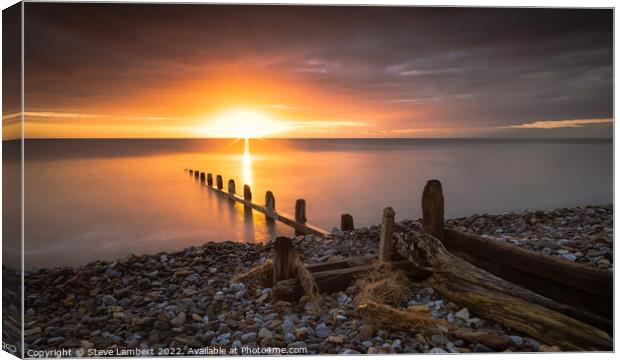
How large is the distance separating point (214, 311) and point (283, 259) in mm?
951

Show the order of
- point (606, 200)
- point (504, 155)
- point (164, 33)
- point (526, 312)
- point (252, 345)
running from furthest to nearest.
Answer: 1. point (504, 155)
2. point (606, 200)
3. point (164, 33)
4. point (252, 345)
5. point (526, 312)

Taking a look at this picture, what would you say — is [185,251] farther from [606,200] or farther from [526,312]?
[606,200]

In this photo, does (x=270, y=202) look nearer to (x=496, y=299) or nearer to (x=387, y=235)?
(x=387, y=235)

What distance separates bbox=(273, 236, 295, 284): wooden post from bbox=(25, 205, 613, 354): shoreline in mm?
280

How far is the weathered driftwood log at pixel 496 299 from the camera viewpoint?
14.0 feet

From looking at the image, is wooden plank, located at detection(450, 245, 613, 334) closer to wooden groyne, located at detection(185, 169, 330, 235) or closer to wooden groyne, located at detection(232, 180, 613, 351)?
wooden groyne, located at detection(232, 180, 613, 351)

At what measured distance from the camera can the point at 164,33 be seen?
527 centimetres

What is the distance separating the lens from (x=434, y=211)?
18.6ft

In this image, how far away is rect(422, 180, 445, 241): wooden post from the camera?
5.64m

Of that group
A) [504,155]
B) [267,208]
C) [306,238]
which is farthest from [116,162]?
[504,155]

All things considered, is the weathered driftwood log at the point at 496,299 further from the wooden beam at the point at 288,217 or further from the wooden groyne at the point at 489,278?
the wooden beam at the point at 288,217

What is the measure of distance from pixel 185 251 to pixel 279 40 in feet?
11.8

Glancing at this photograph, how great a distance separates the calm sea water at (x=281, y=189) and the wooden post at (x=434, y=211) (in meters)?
1.46

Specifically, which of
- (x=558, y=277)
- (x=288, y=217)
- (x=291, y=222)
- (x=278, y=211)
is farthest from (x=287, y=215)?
(x=558, y=277)
